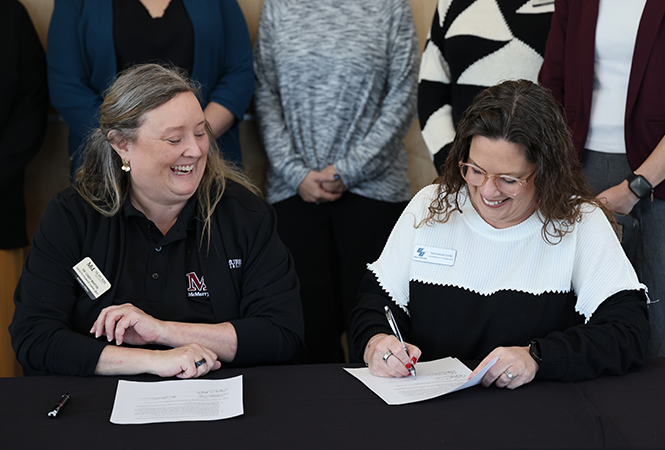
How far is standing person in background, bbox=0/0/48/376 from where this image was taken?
2537 mm

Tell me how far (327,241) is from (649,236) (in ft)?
4.12

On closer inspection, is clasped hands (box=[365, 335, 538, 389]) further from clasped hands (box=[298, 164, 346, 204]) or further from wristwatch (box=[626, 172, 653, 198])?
clasped hands (box=[298, 164, 346, 204])

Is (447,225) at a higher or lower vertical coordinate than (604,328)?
higher

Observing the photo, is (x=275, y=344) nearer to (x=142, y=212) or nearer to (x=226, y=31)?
(x=142, y=212)

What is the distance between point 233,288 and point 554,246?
894mm

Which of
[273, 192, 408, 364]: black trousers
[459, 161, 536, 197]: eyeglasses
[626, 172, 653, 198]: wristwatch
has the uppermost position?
[459, 161, 536, 197]: eyeglasses

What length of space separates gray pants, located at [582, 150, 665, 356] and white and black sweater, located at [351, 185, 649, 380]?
501 millimetres

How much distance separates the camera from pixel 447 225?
1.79 meters

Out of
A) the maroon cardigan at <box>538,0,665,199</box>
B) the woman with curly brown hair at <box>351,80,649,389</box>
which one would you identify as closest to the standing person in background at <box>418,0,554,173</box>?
the maroon cardigan at <box>538,0,665,199</box>

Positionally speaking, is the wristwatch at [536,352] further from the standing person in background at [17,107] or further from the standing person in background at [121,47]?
the standing person in background at [17,107]

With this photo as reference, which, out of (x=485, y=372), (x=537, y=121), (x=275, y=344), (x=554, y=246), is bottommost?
(x=275, y=344)

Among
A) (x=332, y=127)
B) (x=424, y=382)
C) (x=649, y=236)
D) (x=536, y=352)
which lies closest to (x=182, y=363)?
(x=424, y=382)

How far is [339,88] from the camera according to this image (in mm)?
2656

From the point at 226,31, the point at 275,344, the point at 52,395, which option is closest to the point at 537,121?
the point at 275,344
